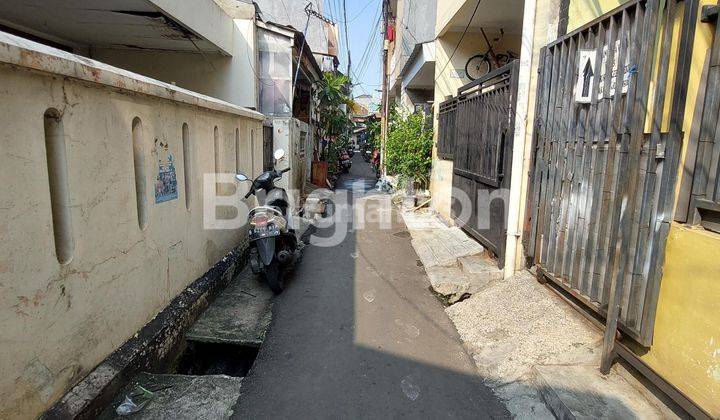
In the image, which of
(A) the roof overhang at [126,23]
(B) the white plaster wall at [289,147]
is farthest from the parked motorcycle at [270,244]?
(B) the white plaster wall at [289,147]

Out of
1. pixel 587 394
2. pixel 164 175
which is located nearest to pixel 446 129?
pixel 164 175

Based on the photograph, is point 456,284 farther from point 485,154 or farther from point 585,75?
point 585,75

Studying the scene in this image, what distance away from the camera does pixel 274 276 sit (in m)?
4.89

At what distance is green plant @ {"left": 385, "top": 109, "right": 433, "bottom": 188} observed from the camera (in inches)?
417

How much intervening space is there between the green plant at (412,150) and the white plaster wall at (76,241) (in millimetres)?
7475

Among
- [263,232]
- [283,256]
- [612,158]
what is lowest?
[283,256]

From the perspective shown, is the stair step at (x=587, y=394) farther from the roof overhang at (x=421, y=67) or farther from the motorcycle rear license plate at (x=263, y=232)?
the roof overhang at (x=421, y=67)

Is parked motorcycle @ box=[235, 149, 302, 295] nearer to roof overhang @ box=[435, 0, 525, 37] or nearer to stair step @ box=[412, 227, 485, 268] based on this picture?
stair step @ box=[412, 227, 485, 268]

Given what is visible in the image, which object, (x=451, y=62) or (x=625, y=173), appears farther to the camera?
Result: (x=451, y=62)

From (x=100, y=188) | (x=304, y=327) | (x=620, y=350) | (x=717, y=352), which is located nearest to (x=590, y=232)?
(x=620, y=350)

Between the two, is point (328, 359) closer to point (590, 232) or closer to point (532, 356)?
point (532, 356)

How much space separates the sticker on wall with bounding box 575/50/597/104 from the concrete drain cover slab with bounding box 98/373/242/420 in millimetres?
3644

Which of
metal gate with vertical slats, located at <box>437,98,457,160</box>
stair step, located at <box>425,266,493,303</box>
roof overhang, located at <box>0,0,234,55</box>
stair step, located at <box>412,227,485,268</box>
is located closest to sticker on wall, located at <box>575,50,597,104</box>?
stair step, located at <box>425,266,493,303</box>

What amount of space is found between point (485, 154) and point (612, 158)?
9.68 feet
